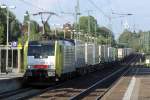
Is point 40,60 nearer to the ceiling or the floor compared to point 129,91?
nearer to the ceiling

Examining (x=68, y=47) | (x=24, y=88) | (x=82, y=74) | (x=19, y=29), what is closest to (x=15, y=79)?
(x=24, y=88)

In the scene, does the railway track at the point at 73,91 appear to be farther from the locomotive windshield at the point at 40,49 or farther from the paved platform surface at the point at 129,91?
the locomotive windshield at the point at 40,49

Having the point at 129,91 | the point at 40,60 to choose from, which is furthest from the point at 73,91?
the point at 40,60

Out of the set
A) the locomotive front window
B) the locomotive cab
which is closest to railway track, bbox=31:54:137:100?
the locomotive cab

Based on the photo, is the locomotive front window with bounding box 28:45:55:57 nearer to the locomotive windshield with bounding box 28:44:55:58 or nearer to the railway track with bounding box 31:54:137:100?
the locomotive windshield with bounding box 28:44:55:58

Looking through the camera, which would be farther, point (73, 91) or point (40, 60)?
point (40, 60)

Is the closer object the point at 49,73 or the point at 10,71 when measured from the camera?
the point at 49,73

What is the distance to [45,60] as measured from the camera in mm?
34062

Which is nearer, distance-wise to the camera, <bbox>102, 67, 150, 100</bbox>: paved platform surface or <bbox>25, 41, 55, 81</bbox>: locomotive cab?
<bbox>102, 67, 150, 100</bbox>: paved platform surface

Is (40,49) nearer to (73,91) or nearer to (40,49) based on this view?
(40,49)

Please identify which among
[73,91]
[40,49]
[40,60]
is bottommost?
[73,91]

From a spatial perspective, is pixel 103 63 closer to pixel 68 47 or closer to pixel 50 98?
pixel 68 47

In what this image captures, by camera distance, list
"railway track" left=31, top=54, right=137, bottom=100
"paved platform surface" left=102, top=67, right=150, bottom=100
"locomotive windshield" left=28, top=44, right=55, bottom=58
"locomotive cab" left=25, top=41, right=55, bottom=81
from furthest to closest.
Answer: "locomotive windshield" left=28, top=44, right=55, bottom=58 < "locomotive cab" left=25, top=41, right=55, bottom=81 < "railway track" left=31, top=54, right=137, bottom=100 < "paved platform surface" left=102, top=67, right=150, bottom=100

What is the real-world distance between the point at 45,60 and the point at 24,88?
7.27 feet
